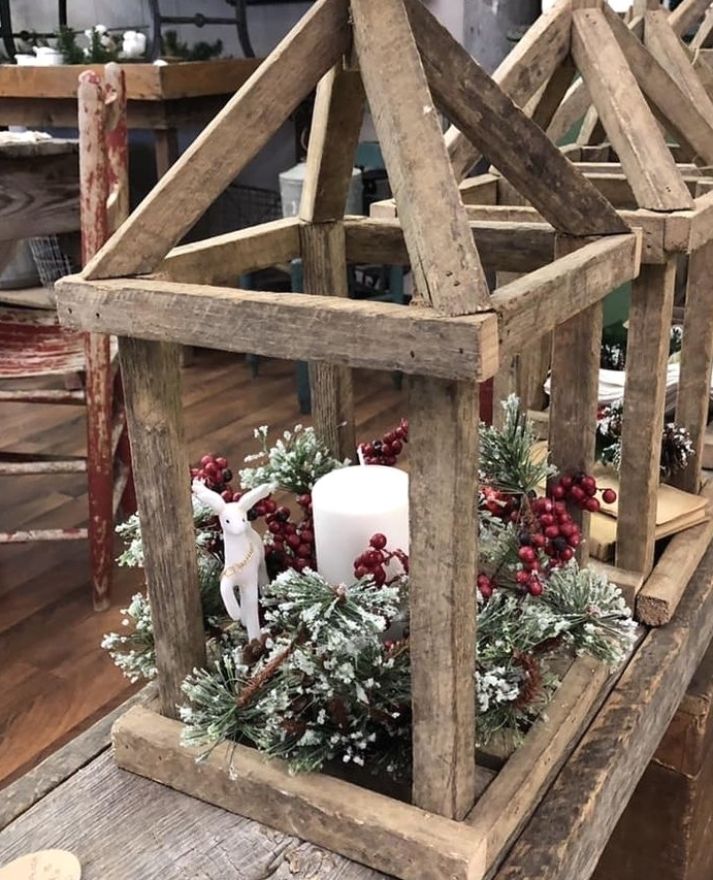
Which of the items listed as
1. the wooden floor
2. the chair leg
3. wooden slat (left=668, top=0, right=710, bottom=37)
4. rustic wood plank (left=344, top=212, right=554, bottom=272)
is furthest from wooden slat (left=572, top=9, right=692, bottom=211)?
the wooden floor

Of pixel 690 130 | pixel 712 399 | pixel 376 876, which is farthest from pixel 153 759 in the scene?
pixel 712 399

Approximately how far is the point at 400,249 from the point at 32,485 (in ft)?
6.56

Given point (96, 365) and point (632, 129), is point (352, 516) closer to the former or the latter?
point (632, 129)

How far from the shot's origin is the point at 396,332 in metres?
0.63

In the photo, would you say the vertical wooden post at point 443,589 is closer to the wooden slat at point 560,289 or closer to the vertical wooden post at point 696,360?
the wooden slat at point 560,289

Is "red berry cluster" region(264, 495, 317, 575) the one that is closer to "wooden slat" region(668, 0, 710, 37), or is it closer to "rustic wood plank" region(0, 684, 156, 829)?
"rustic wood plank" region(0, 684, 156, 829)

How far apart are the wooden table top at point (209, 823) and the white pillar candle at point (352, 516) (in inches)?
8.5

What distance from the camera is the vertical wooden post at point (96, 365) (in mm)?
1713

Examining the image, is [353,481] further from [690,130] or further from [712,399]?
[712,399]

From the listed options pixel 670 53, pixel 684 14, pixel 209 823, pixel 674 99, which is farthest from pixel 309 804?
pixel 684 14

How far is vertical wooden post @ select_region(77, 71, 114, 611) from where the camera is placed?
1713 millimetres

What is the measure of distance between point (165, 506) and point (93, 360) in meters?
1.20

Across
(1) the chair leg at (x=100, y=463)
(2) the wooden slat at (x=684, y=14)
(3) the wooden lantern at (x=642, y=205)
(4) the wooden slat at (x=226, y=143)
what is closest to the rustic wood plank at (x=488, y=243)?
(3) the wooden lantern at (x=642, y=205)

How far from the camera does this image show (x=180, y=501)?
80cm
